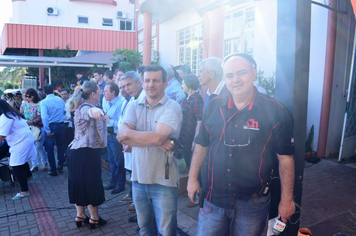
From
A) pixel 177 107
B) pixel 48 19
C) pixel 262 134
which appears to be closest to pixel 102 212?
pixel 177 107

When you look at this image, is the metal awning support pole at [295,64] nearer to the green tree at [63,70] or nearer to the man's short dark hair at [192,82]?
the man's short dark hair at [192,82]

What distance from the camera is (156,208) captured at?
2.68m

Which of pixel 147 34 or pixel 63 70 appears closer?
pixel 147 34

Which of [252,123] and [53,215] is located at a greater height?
[252,123]

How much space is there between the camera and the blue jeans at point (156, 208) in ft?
8.63

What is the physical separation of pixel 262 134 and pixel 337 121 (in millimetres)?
5182

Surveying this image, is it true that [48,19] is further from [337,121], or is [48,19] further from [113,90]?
[337,121]

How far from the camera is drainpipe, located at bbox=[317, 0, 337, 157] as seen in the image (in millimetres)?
5634

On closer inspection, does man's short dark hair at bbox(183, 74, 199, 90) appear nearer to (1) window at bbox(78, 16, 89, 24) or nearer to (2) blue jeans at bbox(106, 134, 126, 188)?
(2) blue jeans at bbox(106, 134, 126, 188)

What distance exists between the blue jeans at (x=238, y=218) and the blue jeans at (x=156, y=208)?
1.50ft

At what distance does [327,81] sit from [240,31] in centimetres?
344

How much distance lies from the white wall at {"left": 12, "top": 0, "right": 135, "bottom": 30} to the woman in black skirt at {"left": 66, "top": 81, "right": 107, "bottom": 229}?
76.0 feet

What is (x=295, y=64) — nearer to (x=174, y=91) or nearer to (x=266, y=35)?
(x=174, y=91)

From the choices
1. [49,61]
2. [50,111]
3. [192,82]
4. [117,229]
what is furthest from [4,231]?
[49,61]
